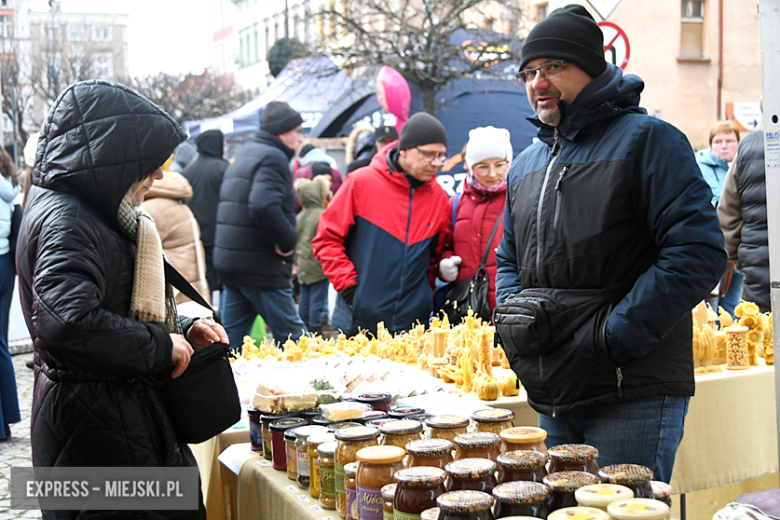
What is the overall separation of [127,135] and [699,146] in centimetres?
1951

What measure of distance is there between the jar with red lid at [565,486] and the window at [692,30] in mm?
19187

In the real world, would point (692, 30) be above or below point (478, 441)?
above

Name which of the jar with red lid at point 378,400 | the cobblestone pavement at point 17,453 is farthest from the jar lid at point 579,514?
the cobblestone pavement at point 17,453

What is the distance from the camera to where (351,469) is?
1832mm

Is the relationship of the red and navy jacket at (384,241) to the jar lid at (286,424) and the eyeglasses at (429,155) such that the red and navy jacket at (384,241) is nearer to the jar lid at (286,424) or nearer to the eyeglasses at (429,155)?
the eyeglasses at (429,155)

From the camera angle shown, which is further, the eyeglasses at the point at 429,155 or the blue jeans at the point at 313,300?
the blue jeans at the point at 313,300

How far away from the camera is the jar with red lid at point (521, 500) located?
149cm

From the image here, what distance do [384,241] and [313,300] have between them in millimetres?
3493

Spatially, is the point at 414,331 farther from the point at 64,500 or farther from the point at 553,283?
the point at 64,500

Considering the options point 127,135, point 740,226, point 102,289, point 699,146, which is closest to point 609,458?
point 102,289

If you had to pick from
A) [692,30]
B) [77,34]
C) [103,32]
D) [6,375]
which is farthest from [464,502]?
[103,32]

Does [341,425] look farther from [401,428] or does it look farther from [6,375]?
[6,375]

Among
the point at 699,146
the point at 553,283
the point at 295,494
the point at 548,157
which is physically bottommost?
the point at 295,494

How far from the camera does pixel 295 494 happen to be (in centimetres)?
212
